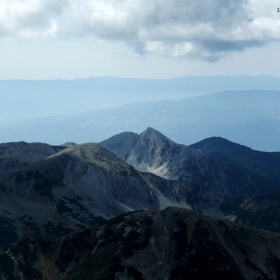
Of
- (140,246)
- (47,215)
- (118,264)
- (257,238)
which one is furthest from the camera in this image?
(47,215)

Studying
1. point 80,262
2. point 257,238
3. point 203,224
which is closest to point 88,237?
point 80,262

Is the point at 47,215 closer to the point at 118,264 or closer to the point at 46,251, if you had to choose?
the point at 46,251

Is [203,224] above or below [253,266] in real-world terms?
above

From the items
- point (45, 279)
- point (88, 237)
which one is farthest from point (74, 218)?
point (45, 279)

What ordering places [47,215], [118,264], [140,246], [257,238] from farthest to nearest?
[47,215] → [257,238] → [140,246] → [118,264]

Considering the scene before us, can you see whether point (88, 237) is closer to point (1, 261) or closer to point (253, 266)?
point (1, 261)

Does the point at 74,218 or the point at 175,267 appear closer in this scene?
the point at 175,267
